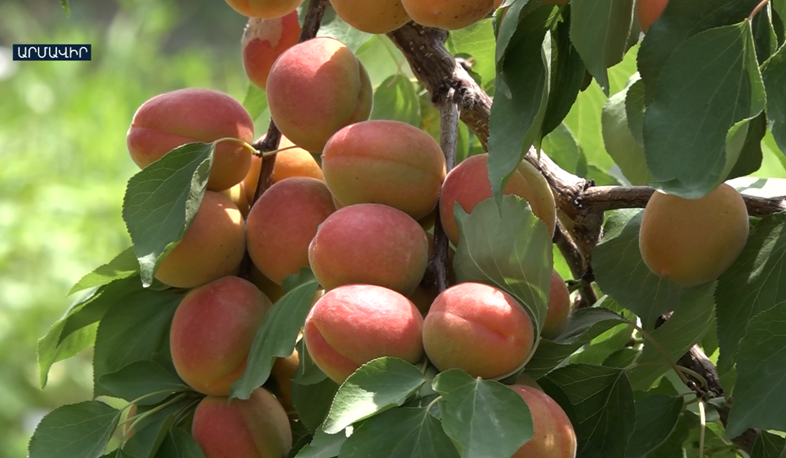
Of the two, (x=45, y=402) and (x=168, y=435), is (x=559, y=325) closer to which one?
(x=168, y=435)

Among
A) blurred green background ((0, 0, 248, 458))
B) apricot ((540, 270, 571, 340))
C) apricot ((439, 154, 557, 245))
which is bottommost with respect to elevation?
blurred green background ((0, 0, 248, 458))

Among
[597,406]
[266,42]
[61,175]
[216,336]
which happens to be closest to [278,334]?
[216,336]

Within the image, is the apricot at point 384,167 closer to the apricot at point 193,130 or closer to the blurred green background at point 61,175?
the apricot at point 193,130

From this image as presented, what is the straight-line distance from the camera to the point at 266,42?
627 mm

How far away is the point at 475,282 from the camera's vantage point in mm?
399

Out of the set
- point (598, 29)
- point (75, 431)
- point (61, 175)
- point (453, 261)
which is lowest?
point (61, 175)

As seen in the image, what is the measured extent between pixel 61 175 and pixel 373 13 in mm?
1541

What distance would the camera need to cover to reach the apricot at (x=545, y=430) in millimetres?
357

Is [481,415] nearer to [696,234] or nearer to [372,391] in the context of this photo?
Answer: [372,391]

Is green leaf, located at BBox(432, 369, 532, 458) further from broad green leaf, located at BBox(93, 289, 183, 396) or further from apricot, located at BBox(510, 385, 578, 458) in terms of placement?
broad green leaf, located at BBox(93, 289, 183, 396)

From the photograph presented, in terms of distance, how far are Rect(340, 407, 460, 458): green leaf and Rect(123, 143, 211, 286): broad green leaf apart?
0.55 ft

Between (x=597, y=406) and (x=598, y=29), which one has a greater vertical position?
(x=598, y=29)

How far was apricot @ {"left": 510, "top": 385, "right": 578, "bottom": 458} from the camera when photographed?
357 millimetres

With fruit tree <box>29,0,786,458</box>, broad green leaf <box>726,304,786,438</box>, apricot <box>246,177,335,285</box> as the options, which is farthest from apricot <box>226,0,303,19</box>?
broad green leaf <box>726,304,786,438</box>
